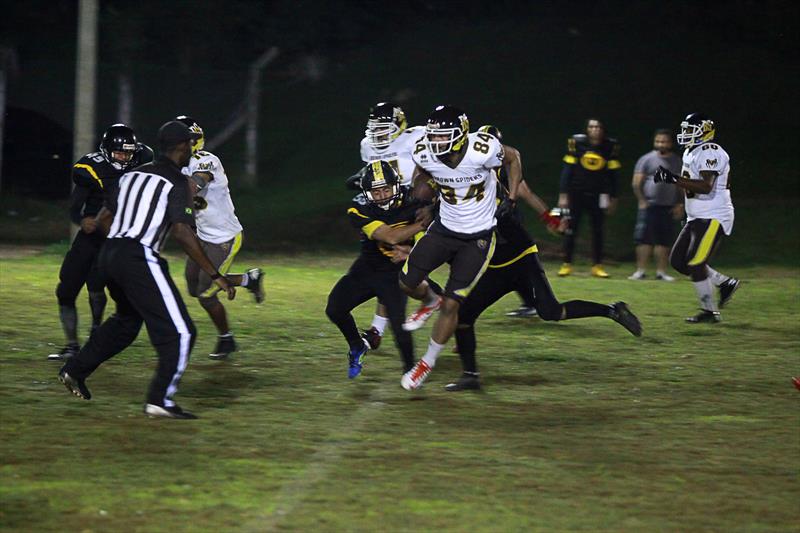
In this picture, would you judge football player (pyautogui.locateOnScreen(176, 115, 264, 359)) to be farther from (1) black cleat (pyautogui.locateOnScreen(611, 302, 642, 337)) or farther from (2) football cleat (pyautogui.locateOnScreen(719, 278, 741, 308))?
(2) football cleat (pyautogui.locateOnScreen(719, 278, 741, 308))

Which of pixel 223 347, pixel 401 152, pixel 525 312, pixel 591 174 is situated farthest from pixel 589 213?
pixel 223 347

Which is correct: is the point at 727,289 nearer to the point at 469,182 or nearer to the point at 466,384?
the point at 466,384

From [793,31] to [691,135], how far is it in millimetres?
23897

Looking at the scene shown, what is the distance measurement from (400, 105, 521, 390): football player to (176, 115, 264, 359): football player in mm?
1911

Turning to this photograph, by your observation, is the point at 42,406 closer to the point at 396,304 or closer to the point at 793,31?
the point at 396,304

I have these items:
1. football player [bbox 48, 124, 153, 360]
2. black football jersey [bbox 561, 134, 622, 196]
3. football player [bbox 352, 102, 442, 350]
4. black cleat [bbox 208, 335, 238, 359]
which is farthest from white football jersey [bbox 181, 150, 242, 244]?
black football jersey [bbox 561, 134, 622, 196]

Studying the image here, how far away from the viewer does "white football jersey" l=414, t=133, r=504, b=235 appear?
8.84 meters

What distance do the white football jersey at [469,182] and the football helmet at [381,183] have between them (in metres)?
0.25

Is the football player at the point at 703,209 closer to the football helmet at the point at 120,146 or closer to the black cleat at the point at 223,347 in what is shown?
the black cleat at the point at 223,347

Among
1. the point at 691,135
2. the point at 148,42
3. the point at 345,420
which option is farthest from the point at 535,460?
the point at 148,42

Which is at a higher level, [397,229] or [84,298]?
[397,229]

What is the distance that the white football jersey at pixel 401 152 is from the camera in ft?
34.6

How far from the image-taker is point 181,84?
2723 centimetres

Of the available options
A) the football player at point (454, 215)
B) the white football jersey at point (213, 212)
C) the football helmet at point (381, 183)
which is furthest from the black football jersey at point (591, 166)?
the football helmet at point (381, 183)
